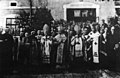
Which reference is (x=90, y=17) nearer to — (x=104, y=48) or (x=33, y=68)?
(x=104, y=48)

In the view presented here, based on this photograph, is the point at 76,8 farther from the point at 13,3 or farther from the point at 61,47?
the point at 13,3

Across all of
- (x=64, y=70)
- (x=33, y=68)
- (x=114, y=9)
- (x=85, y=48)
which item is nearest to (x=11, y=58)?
(x=33, y=68)

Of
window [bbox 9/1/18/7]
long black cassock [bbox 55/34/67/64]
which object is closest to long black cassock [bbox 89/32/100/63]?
long black cassock [bbox 55/34/67/64]

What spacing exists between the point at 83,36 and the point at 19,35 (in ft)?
2.07

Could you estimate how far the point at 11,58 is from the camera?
6.30 ft

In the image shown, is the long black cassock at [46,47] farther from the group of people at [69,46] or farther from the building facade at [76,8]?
the building facade at [76,8]

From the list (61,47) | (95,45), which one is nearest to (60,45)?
(61,47)

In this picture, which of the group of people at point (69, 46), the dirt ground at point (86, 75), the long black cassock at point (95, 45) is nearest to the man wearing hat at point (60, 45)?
the group of people at point (69, 46)

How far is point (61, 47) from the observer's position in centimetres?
204

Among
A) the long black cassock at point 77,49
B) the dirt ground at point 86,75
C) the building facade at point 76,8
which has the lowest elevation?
the dirt ground at point 86,75

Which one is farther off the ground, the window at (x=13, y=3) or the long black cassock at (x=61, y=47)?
the window at (x=13, y=3)

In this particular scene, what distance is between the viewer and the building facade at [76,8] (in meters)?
1.94

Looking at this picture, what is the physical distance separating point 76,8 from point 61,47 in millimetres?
410

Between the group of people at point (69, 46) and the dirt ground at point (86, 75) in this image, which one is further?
the group of people at point (69, 46)
